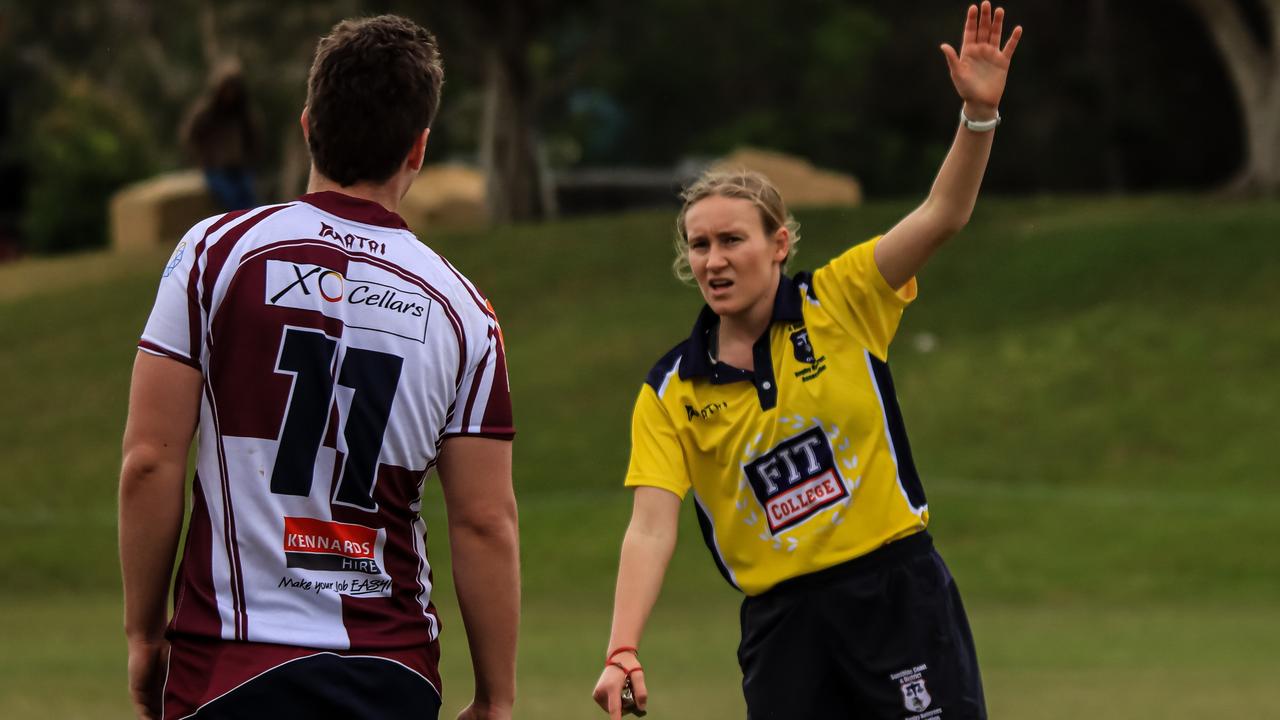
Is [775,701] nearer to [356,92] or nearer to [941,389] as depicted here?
[356,92]

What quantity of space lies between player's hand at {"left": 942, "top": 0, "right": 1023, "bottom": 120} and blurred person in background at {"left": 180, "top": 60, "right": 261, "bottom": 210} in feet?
57.9

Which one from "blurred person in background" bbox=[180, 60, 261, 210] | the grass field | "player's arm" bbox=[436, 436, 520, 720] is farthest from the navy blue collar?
"blurred person in background" bbox=[180, 60, 261, 210]

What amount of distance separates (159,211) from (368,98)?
28935 millimetres

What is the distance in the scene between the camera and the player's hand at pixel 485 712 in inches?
154

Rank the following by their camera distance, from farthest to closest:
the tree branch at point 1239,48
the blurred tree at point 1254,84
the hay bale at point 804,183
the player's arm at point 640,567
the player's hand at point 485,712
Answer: the hay bale at point 804,183
the tree branch at point 1239,48
the blurred tree at point 1254,84
the player's arm at point 640,567
the player's hand at point 485,712

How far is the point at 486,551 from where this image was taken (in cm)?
383

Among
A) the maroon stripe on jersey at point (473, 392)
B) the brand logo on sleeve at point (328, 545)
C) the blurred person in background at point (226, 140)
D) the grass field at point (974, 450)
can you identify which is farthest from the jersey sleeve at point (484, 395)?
the blurred person in background at point (226, 140)

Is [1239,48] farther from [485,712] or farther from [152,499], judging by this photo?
[152,499]

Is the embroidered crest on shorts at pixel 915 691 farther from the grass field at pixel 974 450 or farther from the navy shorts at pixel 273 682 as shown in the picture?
the grass field at pixel 974 450

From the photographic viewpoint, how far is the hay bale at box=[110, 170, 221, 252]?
31594mm

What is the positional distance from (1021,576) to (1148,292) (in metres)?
9.38

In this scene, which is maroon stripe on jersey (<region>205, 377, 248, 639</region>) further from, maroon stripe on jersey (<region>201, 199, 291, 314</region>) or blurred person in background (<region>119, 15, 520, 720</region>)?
maroon stripe on jersey (<region>201, 199, 291, 314</region>)

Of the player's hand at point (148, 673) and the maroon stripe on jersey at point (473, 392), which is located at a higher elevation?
the maroon stripe on jersey at point (473, 392)

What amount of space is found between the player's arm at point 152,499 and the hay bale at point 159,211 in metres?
28.3
